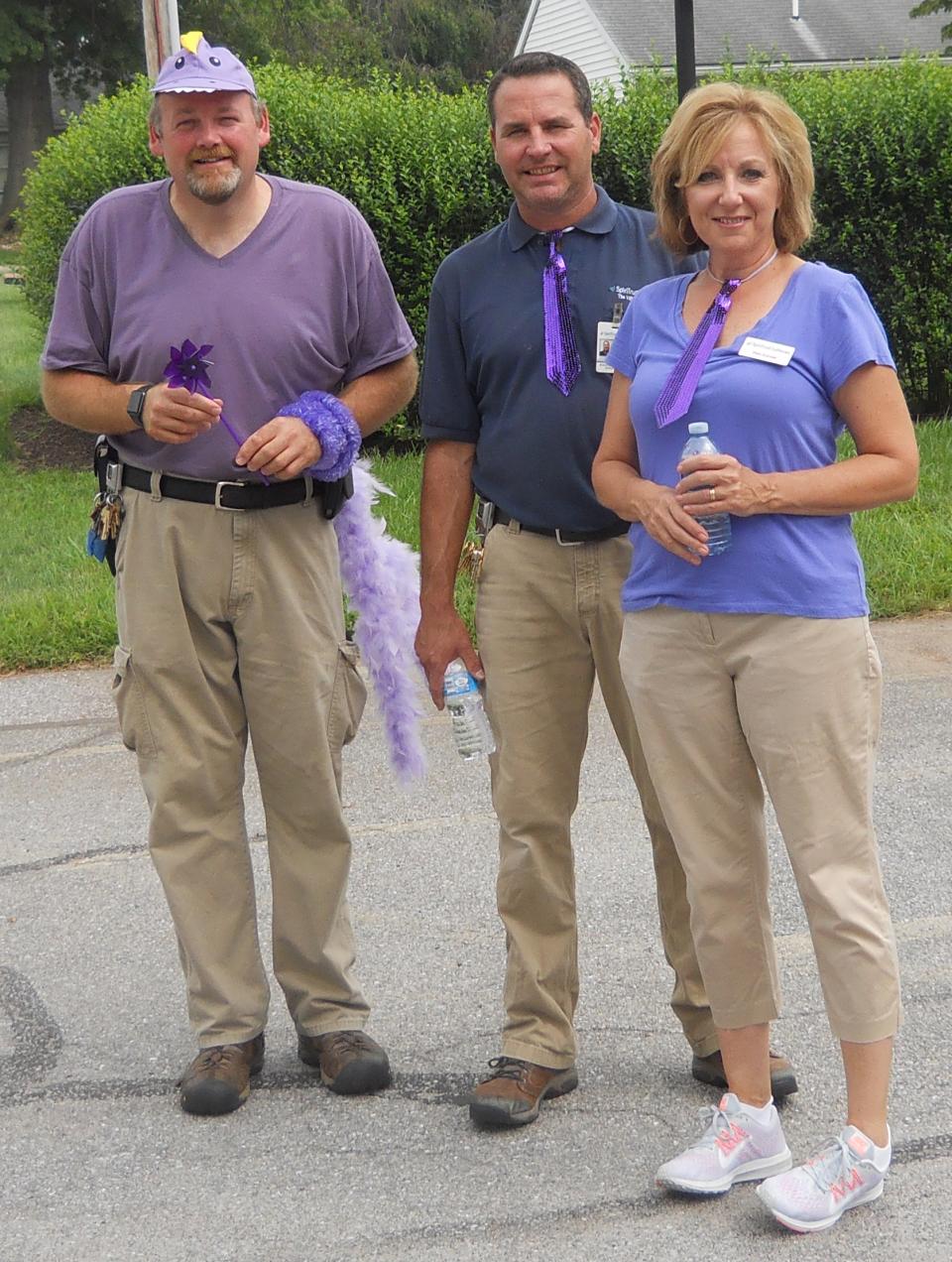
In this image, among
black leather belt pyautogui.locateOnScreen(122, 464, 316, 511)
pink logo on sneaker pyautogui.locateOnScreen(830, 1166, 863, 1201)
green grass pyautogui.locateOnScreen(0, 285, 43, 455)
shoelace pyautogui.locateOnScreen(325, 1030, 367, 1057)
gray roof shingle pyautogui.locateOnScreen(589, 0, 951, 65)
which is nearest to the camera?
pink logo on sneaker pyautogui.locateOnScreen(830, 1166, 863, 1201)

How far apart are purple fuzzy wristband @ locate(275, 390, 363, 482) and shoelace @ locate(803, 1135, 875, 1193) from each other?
5.87 ft

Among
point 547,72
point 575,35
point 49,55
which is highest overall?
point 49,55

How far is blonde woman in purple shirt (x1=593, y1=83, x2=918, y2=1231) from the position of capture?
3.00 metres

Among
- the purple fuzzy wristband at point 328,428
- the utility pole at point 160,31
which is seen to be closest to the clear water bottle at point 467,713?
the purple fuzzy wristband at point 328,428

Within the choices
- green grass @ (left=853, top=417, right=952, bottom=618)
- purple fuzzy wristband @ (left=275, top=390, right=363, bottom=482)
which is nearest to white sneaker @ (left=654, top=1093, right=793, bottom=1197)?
purple fuzzy wristband @ (left=275, top=390, right=363, bottom=482)

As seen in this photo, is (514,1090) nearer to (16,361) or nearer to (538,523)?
(538,523)

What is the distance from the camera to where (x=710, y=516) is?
9.84ft

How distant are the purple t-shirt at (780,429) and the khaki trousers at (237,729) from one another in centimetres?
99

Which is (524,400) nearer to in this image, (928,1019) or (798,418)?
(798,418)

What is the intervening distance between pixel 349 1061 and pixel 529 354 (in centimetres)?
167

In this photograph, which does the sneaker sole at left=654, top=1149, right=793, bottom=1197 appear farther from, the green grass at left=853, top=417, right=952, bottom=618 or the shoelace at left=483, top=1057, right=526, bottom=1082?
the green grass at left=853, top=417, right=952, bottom=618

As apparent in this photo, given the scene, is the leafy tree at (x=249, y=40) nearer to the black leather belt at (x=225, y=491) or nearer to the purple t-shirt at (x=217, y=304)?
the purple t-shirt at (x=217, y=304)

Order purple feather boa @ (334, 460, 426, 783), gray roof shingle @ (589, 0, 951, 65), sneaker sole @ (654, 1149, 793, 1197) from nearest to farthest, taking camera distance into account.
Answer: sneaker sole @ (654, 1149, 793, 1197) < purple feather boa @ (334, 460, 426, 783) < gray roof shingle @ (589, 0, 951, 65)

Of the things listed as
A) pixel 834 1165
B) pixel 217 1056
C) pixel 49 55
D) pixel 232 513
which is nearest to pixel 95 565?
pixel 232 513
